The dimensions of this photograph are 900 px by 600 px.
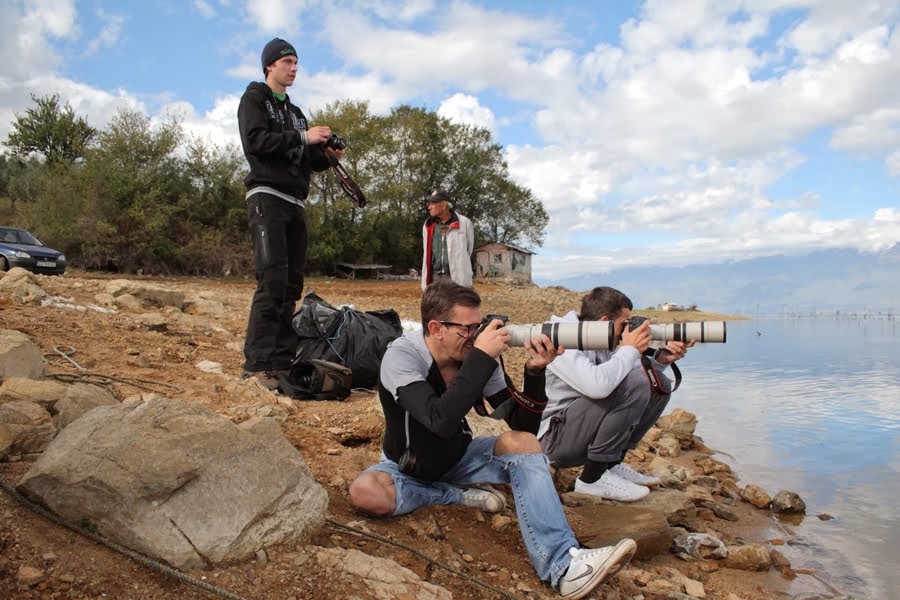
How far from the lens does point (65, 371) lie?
392 centimetres

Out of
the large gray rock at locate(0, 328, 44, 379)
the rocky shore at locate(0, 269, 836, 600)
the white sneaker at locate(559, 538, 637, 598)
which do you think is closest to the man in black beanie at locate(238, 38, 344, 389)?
the rocky shore at locate(0, 269, 836, 600)

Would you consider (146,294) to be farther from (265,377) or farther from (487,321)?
(487,321)

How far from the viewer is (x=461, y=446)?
2.96 m

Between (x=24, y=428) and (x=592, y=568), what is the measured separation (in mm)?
2146

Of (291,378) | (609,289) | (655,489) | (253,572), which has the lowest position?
(655,489)

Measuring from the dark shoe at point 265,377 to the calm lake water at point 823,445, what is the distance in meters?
3.15

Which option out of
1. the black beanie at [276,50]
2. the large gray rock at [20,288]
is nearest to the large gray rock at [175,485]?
the black beanie at [276,50]

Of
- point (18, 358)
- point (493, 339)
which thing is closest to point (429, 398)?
point (493, 339)

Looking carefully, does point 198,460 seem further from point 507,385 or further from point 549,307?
point 549,307

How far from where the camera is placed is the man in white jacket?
5.89 metres

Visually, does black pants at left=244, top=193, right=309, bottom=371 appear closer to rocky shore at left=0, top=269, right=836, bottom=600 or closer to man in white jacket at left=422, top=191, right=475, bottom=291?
rocky shore at left=0, top=269, right=836, bottom=600

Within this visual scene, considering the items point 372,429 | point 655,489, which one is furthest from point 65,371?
point 655,489

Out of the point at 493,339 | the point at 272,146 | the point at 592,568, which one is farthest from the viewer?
the point at 272,146

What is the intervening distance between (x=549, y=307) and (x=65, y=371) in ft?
59.2
